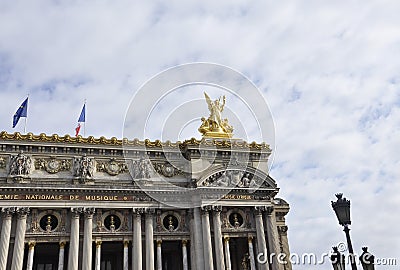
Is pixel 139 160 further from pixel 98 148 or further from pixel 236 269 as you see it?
pixel 236 269

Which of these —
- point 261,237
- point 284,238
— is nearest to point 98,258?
point 261,237

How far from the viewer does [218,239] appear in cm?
3491

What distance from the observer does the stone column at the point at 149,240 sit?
33031 mm

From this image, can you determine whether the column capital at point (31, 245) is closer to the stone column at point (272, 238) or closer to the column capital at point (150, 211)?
the column capital at point (150, 211)

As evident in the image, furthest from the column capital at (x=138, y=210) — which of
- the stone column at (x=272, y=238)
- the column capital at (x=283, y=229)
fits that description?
the column capital at (x=283, y=229)

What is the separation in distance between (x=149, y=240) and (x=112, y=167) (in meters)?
7.21

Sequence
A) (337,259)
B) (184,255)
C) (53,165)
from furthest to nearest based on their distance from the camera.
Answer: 1. (184,255)
2. (53,165)
3. (337,259)

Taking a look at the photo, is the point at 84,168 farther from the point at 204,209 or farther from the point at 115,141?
the point at 204,209

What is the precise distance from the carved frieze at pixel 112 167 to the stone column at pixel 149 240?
172 inches

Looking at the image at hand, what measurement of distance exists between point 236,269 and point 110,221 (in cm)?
1304

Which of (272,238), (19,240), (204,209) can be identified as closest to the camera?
(19,240)

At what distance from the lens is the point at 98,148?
36156 millimetres

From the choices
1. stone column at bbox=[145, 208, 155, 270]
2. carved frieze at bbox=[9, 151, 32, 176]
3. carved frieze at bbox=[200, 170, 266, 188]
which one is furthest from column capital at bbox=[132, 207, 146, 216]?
carved frieze at bbox=[9, 151, 32, 176]

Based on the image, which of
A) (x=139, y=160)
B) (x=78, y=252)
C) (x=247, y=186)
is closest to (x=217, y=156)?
(x=247, y=186)
